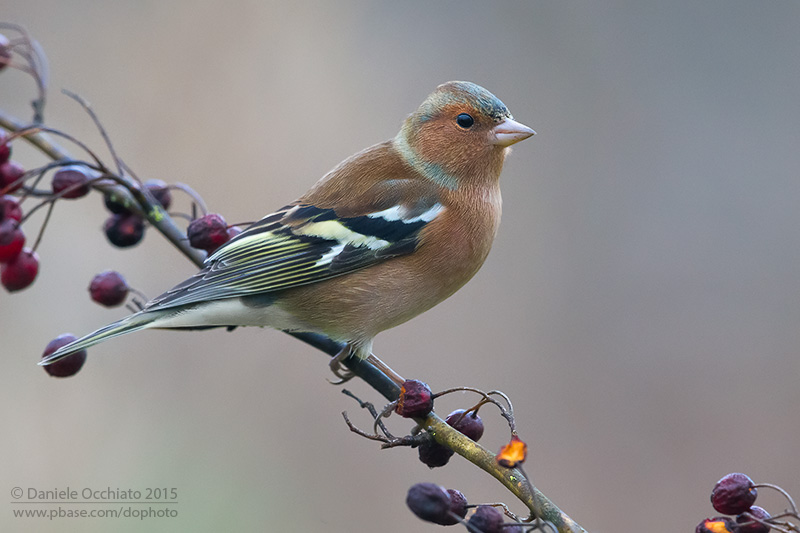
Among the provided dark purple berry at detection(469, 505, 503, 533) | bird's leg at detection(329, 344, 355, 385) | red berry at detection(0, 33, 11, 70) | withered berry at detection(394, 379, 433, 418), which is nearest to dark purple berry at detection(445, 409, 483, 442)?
withered berry at detection(394, 379, 433, 418)

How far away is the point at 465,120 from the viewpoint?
2684mm

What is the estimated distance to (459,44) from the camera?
5289 mm

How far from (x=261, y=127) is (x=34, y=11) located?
60.5 inches

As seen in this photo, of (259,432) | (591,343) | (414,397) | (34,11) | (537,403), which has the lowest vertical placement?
(259,432)

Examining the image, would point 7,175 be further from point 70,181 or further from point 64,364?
point 64,364

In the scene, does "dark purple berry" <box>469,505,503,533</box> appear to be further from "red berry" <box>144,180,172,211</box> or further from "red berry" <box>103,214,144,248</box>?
"red berry" <box>144,180,172,211</box>

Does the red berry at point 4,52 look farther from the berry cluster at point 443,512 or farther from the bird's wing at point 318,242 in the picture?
the berry cluster at point 443,512

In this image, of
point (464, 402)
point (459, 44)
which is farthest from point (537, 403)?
point (459, 44)

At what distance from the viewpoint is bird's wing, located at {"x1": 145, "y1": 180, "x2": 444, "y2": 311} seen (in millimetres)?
2408

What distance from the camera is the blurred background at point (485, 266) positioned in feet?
12.6

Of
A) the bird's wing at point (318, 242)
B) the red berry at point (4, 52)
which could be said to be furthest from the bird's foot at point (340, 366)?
the red berry at point (4, 52)

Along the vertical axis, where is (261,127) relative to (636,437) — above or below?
above

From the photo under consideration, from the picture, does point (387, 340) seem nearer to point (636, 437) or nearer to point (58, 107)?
point (636, 437)

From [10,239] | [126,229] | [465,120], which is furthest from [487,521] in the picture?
[465,120]
